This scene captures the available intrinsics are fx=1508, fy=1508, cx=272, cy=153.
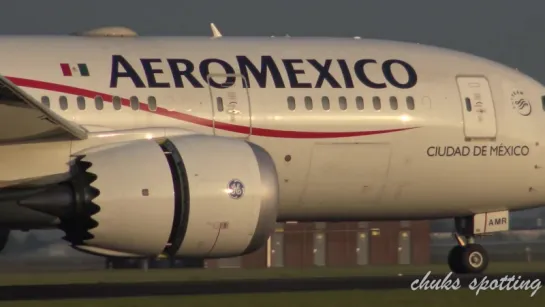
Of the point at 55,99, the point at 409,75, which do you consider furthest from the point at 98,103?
the point at 409,75

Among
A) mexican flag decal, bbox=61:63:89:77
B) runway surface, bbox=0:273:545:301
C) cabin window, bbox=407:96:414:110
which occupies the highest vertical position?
mexican flag decal, bbox=61:63:89:77

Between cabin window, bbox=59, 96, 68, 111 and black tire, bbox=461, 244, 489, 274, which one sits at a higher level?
cabin window, bbox=59, 96, 68, 111

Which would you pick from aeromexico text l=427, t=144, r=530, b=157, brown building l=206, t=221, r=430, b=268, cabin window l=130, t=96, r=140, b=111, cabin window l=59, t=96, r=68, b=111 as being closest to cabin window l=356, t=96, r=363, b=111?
aeromexico text l=427, t=144, r=530, b=157

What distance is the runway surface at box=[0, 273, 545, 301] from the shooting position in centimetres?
2438

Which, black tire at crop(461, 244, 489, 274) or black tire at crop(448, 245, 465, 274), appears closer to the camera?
black tire at crop(461, 244, 489, 274)

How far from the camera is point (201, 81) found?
1050 inches

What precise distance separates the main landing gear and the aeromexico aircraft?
3cm

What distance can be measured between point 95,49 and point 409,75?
598 centimetres

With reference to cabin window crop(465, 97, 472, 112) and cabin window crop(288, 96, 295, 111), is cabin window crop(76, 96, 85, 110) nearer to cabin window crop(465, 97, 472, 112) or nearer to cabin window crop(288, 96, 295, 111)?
cabin window crop(288, 96, 295, 111)

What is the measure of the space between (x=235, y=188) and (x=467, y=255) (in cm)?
809

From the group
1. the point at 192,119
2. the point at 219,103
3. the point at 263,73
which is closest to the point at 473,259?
the point at 263,73

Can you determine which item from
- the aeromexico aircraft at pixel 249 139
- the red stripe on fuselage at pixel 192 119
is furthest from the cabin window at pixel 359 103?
the red stripe on fuselage at pixel 192 119

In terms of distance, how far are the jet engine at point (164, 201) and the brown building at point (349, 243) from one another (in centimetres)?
3165

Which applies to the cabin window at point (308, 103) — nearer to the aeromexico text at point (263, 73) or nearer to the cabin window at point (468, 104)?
the aeromexico text at point (263, 73)
